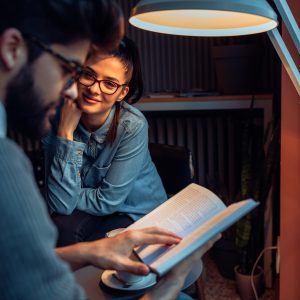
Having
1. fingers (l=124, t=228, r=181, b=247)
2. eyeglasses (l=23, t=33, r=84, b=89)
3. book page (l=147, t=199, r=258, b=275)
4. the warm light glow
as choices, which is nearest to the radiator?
the warm light glow

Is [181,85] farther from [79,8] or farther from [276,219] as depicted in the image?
[79,8]

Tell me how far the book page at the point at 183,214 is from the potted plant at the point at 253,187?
0.80 m

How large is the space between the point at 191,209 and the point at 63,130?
1.95 ft

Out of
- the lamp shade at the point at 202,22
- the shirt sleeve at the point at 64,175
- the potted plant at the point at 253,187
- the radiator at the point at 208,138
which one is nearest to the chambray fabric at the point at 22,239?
the lamp shade at the point at 202,22

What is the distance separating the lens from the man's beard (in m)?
0.66

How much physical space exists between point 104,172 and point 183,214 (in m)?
0.55

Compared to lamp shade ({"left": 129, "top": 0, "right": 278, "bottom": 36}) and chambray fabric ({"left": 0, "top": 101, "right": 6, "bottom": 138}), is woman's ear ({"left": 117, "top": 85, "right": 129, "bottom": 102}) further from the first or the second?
chambray fabric ({"left": 0, "top": 101, "right": 6, "bottom": 138})

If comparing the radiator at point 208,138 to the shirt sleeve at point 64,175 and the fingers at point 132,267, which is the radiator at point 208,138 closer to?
the shirt sleeve at point 64,175

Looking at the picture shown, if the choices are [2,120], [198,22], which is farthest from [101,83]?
[2,120]

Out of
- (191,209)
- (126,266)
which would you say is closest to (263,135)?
(191,209)

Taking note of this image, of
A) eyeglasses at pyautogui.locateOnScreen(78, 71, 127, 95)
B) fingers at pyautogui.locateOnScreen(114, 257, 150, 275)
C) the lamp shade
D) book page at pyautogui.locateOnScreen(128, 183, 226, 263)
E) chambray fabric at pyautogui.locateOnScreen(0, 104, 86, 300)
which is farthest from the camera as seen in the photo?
eyeglasses at pyautogui.locateOnScreen(78, 71, 127, 95)

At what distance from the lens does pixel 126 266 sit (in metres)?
0.88

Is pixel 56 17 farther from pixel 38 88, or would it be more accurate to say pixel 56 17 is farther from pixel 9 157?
pixel 9 157

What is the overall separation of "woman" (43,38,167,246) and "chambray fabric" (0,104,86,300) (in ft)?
2.64
